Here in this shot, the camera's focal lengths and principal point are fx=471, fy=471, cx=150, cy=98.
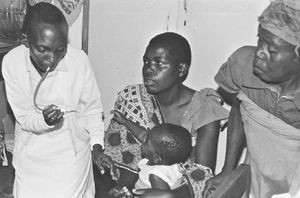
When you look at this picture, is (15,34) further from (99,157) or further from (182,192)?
(182,192)

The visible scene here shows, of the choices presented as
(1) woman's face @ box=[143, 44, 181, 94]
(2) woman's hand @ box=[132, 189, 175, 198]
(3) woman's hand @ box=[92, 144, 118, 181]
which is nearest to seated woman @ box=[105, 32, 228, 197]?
(1) woman's face @ box=[143, 44, 181, 94]

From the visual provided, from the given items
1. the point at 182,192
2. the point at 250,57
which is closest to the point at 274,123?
the point at 250,57

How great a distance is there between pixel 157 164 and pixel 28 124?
0.68 metres

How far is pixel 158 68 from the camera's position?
2533mm

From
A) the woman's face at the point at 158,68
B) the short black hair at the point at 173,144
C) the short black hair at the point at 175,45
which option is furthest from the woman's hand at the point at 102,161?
the short black hair at the point at 175,45

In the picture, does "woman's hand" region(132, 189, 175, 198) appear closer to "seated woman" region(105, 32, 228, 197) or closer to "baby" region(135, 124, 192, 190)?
"baby" region(135, 124, 192, 190)

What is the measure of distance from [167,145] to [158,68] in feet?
1.56

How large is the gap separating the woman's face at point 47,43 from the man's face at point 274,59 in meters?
0.94

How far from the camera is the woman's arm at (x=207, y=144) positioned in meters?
2.55

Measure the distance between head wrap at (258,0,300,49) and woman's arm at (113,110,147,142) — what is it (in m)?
0.92

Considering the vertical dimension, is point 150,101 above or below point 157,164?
above

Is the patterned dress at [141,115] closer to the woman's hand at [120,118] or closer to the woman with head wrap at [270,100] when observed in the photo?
the woman's hand at [120,118]

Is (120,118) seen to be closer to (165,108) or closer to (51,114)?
(165,108)

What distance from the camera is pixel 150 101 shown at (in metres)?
2.69
